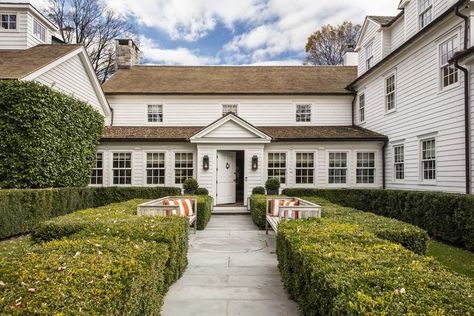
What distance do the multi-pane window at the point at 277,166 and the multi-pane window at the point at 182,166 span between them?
3841mm

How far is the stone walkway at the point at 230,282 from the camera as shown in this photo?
4.75m

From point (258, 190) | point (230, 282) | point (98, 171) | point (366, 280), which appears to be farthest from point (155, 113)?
point (366, 280)

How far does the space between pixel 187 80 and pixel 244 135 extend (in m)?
6.38

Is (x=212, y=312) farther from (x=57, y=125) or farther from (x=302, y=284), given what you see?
(x=57, y=125)

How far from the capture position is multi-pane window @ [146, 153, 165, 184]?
691 inches

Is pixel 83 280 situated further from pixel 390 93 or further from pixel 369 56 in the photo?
pixel 369 56

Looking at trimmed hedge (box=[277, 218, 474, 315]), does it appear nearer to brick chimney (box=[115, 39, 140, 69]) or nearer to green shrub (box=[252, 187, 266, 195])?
green shrub (box=[252, 187, 266, 195])

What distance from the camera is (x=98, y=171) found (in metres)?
17.6

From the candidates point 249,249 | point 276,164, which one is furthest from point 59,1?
point 249,249

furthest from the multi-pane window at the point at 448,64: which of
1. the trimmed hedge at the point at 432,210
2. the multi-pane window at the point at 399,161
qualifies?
the trimmed hedge at the point at 432,210

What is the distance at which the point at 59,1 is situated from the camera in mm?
33156

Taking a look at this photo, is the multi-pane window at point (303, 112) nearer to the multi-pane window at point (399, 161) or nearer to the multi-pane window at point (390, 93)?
the multi-pane window at point (390, 93)

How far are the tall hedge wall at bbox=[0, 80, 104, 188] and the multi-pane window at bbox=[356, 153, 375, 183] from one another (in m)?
12.9

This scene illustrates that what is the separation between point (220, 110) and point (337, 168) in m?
6.98
